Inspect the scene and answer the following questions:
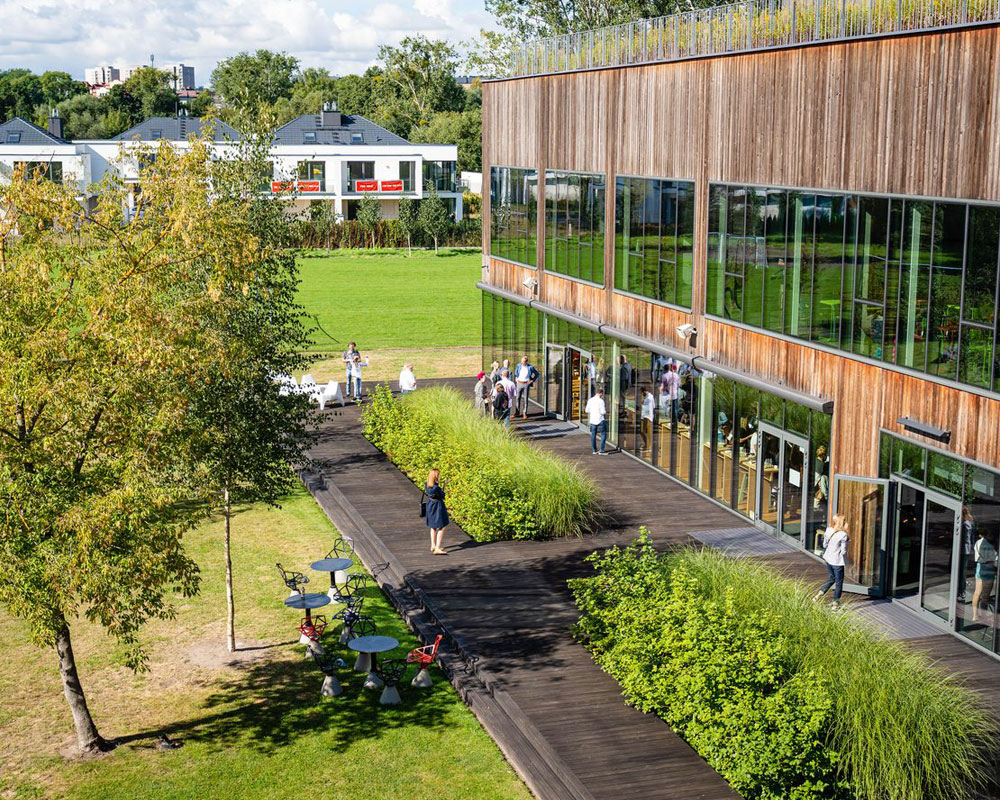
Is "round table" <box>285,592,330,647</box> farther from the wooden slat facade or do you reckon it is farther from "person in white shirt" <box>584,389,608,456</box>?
"person in white shirt" <box>584,389,608,456</box>

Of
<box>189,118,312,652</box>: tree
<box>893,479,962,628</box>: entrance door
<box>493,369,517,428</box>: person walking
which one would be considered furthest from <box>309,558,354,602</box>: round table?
<box>493,369,517,428</box>: person walking

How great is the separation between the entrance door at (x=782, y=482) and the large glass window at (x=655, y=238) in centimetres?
406

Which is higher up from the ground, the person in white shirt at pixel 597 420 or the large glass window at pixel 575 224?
the large glass window at pixel 575 224

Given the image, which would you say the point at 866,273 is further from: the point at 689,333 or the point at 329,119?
the point at 329,119

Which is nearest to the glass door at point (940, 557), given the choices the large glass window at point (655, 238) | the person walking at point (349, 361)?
the large glass window at point (655, 238)

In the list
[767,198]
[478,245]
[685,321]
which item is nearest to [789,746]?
[767,198]

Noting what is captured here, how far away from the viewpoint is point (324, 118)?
96125 millimetres

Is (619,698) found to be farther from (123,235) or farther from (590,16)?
(590,16)

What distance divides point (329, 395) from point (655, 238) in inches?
446

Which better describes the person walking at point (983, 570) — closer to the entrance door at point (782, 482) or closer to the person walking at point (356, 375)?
the entrance door at point (782, 482)

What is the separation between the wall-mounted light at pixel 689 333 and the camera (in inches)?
945

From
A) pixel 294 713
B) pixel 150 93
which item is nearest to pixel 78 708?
pixel 294 713

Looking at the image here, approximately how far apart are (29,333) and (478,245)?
75.1 metres

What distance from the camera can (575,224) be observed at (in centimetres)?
2986
